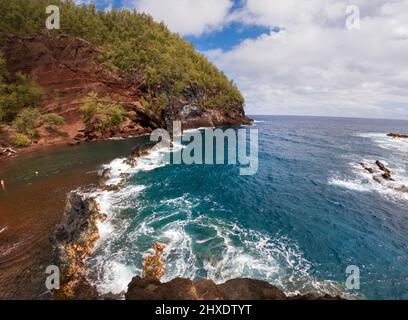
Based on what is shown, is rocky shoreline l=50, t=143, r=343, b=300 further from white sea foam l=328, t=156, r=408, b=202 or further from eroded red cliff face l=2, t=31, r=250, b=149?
eroded red cliff face l=2, t=31, r=250, b=149

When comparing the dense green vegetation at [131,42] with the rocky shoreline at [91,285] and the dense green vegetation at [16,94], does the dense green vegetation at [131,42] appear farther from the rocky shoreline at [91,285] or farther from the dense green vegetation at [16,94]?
the rocky shoreline at [91,285]

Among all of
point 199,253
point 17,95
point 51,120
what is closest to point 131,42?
point 17,95

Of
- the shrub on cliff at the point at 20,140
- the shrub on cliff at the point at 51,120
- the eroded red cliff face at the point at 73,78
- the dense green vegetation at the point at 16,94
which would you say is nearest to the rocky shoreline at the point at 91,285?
the shrub on cliff at the point at 20,140

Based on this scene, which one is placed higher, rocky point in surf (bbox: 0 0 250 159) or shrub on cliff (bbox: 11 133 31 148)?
rocky point in surf (bbox: 0 0 250 159)

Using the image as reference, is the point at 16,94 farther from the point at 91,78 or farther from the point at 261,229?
the point at 261,229

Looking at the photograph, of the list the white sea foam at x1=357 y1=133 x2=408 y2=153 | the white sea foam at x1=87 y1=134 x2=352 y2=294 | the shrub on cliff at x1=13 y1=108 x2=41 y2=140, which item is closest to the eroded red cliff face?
the shrub on cliff at x1=13 y1=108 x2=41 y2=140

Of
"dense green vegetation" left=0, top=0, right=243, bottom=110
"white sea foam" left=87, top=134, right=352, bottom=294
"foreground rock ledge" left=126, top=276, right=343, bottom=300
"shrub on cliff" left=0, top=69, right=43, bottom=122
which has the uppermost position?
"dense green vegetation" left=0, top=0, right=243, bottom=110

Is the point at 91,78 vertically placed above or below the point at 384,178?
above
